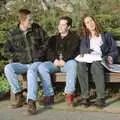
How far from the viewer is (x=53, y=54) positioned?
28.1 ft

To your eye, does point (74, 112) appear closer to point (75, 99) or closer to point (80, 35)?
point (75, 99)

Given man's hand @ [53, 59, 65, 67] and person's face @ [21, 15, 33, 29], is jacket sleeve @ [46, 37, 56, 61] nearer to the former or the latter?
man's hand @ [53, 59, 65, 67]

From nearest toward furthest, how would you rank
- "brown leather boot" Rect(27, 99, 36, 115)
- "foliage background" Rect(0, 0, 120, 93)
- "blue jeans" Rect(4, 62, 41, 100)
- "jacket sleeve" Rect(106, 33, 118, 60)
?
"brown leather boot" Rect(27, 99, 36, 115), "blue jeans" Rect(4, 62, 41, 100), "jacket sleeve" Rect(106, 33, 118, 60), "foliage background" Rect(0, 0, 120, 93)

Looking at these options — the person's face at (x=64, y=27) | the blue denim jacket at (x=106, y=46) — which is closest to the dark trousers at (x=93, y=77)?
the blue denim jacket at (x=106, y=46)

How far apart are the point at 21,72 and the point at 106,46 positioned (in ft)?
4.74

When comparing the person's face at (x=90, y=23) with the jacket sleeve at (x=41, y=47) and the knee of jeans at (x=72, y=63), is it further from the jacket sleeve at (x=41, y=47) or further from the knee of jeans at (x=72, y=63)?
the jacket sleeve at (x=41, y=47)

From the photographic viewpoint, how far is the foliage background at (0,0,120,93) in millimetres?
9698

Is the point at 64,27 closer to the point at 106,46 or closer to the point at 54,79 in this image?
the point at 106,46

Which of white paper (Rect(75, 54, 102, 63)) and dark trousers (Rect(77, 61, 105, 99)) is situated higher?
white paper (Rect(75, 54, 102, 63))

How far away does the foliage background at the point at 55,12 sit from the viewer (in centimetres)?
970

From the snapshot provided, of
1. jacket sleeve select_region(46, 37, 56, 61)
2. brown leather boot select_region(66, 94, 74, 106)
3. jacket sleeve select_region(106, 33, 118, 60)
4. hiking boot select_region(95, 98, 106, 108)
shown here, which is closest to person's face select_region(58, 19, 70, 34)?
jacket sleeve select_region(46, 37, 56, 61)

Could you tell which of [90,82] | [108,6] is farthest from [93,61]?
[108,6]

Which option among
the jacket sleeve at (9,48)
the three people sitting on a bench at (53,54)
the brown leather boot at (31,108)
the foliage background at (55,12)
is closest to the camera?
the brown leather boot at (31,108)

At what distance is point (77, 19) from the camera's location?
10297 millimetres
